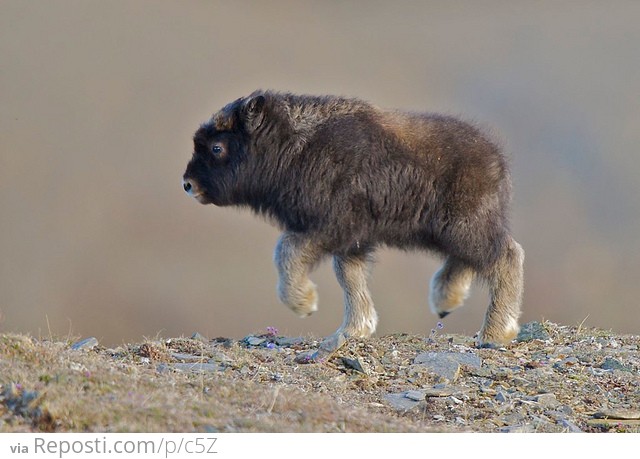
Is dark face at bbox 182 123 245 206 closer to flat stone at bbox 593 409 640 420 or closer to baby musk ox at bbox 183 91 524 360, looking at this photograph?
baby musk ox at bbox 183 91 524 360

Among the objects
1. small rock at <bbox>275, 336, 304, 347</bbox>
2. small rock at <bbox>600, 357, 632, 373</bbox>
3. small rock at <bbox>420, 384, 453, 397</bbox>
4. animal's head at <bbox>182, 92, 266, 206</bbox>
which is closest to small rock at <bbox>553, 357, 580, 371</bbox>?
small rock at <bbox>600, 357, 632, 373</bbox>

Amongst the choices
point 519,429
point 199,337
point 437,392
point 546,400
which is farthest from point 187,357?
point 546,400

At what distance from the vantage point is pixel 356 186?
400 inches

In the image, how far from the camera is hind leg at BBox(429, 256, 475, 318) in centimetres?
1126

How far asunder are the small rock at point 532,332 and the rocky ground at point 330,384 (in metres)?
0.02

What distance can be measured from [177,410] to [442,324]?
5.49 metres

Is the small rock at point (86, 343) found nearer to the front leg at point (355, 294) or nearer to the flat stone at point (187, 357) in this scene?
the flat stone at point (187, 357)

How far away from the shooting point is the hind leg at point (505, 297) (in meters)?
10.9

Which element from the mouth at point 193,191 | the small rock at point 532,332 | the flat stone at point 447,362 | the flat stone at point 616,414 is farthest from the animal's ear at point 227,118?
the flat stone at point 616,414

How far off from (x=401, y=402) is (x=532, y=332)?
11.1 ft

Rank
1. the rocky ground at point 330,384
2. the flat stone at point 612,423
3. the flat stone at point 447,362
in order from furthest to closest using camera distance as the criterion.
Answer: the flat stone at point 447,362, the flat stone at point 612,423, the rocky ground at point 330,384

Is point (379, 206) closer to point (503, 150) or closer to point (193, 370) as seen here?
point (503, 150)

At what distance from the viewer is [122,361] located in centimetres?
880

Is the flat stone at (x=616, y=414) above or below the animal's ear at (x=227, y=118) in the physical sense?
below
